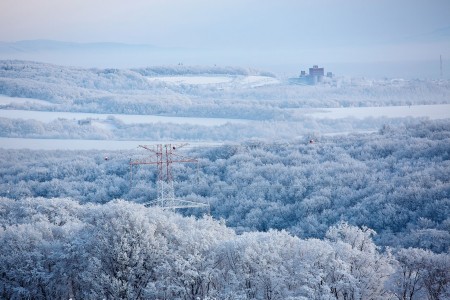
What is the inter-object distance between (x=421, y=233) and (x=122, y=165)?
100 feet

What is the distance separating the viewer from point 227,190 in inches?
2083

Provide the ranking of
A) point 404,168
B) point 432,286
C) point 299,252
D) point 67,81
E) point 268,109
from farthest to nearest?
1. point 67,81
2. point 268,109
3. point 404,168
4. point 299,252
5. point 432,286

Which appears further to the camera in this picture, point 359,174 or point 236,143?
point 236,143

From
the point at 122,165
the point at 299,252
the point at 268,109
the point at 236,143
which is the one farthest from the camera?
the point at 268,109

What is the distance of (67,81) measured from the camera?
8619 centimetres

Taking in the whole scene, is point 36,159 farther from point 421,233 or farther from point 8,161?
point 421,233

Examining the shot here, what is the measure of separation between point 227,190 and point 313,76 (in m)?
46.5

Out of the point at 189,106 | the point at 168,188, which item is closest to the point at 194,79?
the point at 189,106

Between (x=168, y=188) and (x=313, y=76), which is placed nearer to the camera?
(x=168, y=188)

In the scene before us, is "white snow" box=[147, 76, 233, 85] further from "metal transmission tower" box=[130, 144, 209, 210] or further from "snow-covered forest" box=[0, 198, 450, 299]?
"snow-covered forest" box=[0, 198, 450, 299]

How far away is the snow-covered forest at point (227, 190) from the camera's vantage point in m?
26.8

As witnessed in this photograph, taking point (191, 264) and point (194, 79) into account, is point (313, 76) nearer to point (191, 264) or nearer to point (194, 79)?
point (194, 79)

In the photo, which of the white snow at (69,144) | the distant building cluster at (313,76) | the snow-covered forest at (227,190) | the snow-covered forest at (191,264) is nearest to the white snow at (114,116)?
the snow-covered forest at (227,190)

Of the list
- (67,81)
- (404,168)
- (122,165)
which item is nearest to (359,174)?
(404,168)
